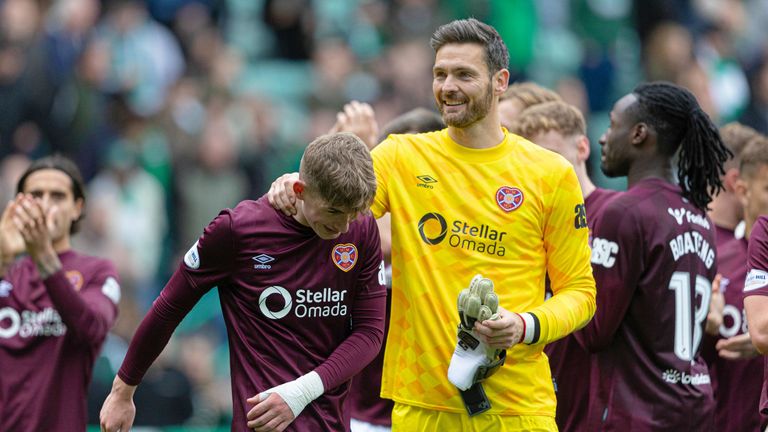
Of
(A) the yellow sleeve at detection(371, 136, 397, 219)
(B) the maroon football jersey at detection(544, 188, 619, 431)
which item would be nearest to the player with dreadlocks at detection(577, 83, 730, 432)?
(B) the maroon football jersey at detection(544, 188, 619, 431)

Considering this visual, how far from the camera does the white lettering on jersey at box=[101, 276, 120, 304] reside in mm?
7625

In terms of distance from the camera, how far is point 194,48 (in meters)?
14.7

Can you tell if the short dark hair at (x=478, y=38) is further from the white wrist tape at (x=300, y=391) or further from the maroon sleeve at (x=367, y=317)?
the white wrist tape at (x=300, y=391)

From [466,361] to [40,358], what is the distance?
9.67ft

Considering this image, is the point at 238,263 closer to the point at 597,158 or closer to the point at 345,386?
the point at 345,386

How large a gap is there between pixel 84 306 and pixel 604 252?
9.88ft

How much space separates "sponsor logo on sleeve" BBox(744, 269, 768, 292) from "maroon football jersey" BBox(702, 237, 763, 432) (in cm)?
150

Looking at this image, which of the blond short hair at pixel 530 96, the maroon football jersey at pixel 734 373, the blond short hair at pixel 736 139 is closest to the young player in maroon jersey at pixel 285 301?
the blond short hair at pixel 530 96

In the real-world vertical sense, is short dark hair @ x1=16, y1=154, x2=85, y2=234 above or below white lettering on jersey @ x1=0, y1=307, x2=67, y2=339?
above

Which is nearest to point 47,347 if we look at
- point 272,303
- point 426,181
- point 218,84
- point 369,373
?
point 369,373

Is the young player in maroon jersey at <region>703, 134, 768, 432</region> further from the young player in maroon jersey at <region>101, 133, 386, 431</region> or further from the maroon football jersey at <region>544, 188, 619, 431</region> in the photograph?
the young player in maroon jersey at <region>101, 133, 386, 431</region>

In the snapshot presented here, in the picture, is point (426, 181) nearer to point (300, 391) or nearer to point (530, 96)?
point (300, 391)

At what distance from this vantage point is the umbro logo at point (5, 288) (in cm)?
749

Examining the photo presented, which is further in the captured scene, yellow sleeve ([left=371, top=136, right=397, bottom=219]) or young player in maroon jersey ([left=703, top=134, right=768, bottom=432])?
young player in maroon jersey ([left=703, top=134, right=768, bottom=432])
